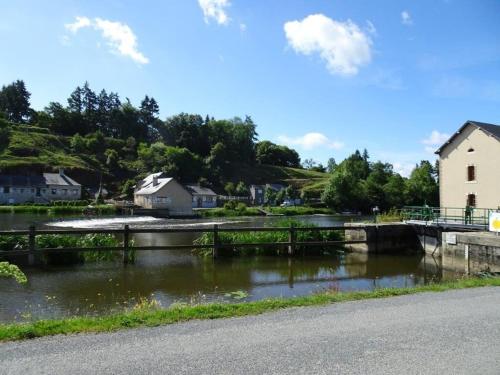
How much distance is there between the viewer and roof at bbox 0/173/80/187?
3068 inches

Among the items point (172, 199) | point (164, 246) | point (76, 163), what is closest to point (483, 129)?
point (164, 246)

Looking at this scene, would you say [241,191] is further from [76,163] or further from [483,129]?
[483,129]

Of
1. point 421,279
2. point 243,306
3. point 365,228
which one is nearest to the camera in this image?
point 243,306

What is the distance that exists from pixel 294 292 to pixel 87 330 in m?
8.66

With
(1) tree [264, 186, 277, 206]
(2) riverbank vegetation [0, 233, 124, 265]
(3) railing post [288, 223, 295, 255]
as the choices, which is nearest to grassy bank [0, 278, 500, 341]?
(2) riverbank vegetation [0, 233, 124, 265]

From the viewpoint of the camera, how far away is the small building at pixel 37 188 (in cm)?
7719

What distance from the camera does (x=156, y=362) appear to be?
18.2 feet

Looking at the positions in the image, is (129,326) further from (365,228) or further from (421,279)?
(365,228)

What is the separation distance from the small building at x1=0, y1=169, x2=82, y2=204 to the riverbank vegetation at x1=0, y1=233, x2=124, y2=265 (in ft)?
211

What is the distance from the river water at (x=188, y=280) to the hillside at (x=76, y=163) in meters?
78.7

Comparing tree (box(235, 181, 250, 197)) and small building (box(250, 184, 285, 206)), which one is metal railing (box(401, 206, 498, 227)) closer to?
tree (box(235, 181, 250, 197))

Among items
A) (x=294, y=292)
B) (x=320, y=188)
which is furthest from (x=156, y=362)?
(x=320, y=188)

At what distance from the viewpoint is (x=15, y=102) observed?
127062 mm

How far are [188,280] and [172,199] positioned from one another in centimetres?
5955
